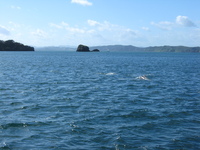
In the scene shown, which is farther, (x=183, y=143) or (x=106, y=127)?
(x=106, y=127)

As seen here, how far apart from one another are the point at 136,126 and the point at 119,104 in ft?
23.5

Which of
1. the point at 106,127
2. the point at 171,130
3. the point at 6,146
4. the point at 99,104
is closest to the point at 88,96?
the point at 99,104

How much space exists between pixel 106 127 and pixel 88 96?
38.0ft

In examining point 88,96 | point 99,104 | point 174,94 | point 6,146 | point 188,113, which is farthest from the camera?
point 174,94

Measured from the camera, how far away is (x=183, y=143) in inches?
627

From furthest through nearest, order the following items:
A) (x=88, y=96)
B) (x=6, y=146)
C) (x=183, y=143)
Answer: (x=88, y=96) → (x=183, y=143) → (x=6, y=146)

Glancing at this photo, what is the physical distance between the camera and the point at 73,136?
1678cm

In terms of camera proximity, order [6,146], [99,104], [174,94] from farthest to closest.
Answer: [174,94]
[99,104]
[6,146]

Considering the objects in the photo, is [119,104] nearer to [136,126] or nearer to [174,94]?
[136,126]

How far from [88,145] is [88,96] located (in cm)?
1475

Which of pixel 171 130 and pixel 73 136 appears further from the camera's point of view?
pixel 171 130

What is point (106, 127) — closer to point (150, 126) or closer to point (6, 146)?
point (150, 126)

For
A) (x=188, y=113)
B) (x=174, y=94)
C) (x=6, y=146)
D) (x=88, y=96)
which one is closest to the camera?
(x=6, y=146)

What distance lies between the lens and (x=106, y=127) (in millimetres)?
18625
